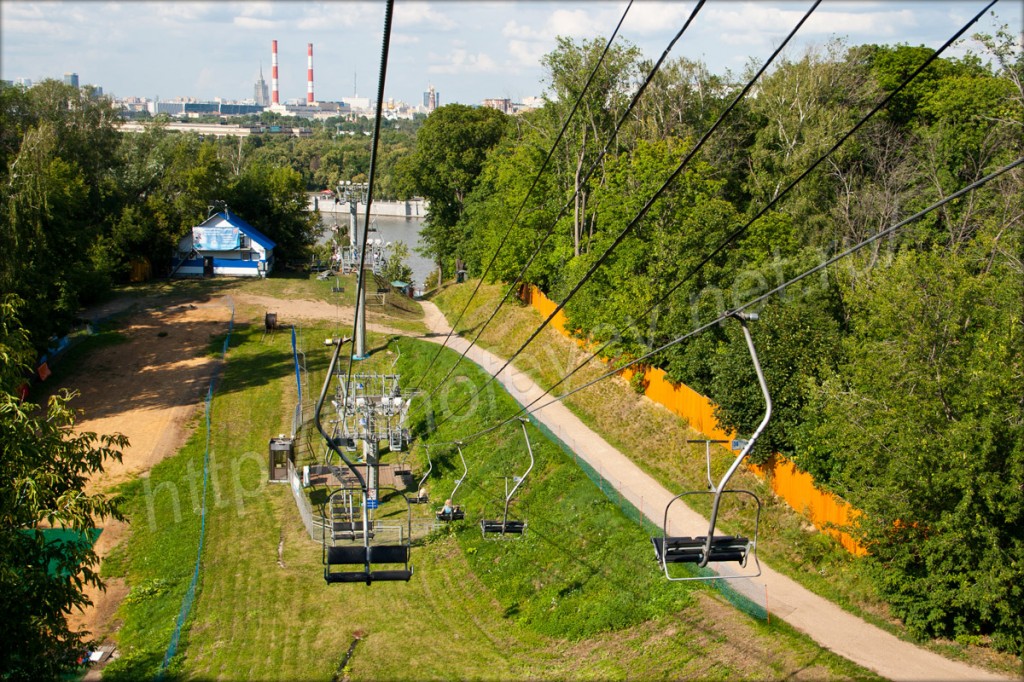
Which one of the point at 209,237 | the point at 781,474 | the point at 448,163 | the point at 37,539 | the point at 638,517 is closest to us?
the point at 37,539

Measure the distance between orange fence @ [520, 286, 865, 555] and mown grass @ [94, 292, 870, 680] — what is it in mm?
3825

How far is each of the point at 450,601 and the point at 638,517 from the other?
15.4 ft

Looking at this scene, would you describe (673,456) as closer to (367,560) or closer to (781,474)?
(781,474)

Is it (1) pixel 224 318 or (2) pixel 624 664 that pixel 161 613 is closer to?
(2) pixel 624 664

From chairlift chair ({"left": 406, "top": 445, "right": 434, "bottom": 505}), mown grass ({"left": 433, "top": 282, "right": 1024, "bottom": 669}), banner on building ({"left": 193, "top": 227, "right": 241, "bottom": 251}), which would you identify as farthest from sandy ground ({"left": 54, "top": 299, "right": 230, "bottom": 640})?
mown grass ({"left": 433, "top": 282, "right": 1024, "bottom": 669})

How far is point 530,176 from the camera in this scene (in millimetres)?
41656

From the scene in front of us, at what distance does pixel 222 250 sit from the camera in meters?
49.5

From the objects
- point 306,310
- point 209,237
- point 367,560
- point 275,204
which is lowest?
point 306,310

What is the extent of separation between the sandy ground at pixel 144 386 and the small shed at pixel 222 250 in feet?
27.7

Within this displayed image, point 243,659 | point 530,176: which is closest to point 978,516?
point 243,659

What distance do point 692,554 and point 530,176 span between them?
32804 millimetres

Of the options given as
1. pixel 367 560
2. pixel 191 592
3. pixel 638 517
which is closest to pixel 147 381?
pixel 191 592

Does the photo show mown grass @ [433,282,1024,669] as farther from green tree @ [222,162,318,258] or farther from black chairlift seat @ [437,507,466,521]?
green tree @ [222,162,318,258]

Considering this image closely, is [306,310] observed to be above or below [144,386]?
above
